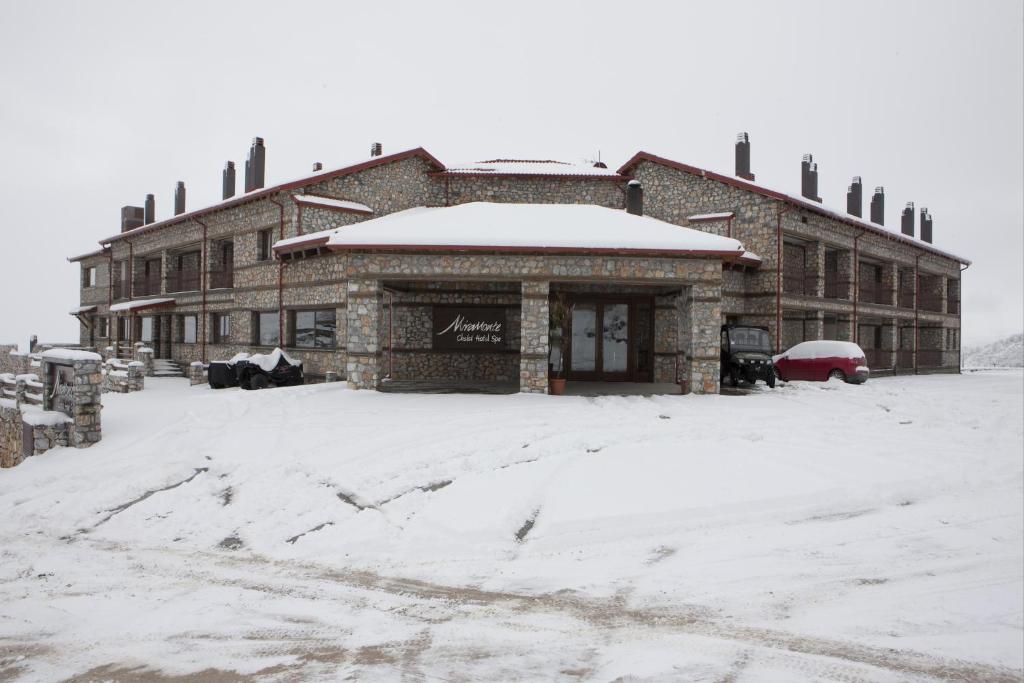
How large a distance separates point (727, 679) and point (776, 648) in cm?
64

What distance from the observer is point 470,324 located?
1848cm

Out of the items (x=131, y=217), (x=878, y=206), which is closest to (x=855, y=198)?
(x=878, y=206)

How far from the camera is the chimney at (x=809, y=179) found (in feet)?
88.9

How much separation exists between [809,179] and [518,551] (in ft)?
85.5

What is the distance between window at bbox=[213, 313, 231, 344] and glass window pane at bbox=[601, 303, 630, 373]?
14747mm

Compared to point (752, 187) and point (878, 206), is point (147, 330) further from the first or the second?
point (878, 206)

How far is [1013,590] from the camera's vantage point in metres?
5.42

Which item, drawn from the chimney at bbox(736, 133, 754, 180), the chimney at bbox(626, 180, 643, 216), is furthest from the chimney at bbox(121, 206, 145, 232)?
the chimney at bbox(736, 133, 754, 180)

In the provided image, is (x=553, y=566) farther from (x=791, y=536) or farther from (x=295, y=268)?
(x=295, y=268)

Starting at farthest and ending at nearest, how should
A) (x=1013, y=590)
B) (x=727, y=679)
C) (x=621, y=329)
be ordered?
(x=621, y=329), (x=1013, y=590), (x=727, y=679)

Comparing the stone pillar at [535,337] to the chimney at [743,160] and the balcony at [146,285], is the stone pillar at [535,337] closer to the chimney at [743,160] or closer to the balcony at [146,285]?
the chimney at [743,160]

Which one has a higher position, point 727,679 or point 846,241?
point 846,241

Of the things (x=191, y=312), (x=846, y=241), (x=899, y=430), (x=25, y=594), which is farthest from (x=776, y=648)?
(x=191, y=312)

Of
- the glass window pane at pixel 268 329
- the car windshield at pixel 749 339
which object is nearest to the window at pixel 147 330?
the glass window pane at pixel 268 329
